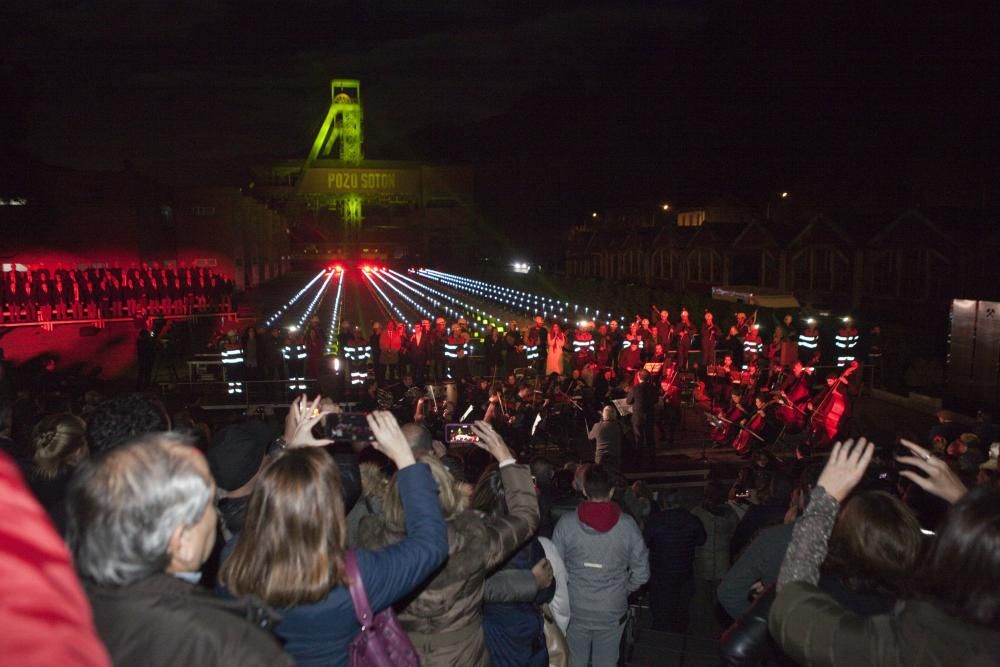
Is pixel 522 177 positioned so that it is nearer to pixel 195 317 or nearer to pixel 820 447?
pixel 195 317

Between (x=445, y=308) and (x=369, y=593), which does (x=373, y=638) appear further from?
(x=445, y=308)

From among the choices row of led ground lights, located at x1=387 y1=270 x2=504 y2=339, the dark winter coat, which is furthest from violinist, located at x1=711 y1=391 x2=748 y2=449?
the dark winter coat

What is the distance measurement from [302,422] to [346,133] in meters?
110

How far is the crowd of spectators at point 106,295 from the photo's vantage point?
2138 centimetres

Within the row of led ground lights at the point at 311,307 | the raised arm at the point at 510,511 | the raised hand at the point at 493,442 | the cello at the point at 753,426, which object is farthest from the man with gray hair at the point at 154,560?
the row of led ground lights at the point at 311,307

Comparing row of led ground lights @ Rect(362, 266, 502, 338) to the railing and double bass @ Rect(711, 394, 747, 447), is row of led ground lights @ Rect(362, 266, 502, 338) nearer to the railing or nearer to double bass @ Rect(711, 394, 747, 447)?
the railing

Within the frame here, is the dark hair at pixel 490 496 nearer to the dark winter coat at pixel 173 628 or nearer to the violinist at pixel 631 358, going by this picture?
the dark winter coat at pixel 173 628

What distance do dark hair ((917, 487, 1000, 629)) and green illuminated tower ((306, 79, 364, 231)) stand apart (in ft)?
323

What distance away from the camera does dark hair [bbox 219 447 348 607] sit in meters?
2.26

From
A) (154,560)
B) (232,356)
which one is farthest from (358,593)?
(232,356)

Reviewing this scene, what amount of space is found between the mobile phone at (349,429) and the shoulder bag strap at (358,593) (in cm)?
72

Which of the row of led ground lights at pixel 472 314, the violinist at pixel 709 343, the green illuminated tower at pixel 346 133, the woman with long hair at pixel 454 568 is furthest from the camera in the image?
the green illuminated tower at pixel 346 133

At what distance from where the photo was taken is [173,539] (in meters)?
1.74

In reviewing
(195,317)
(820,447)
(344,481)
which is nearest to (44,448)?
(344,481)
